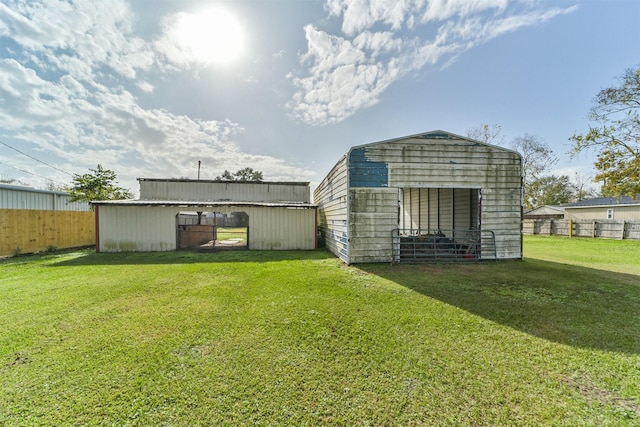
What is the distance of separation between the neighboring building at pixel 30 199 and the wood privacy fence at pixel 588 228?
98.3 feet

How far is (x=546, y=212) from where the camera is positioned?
88.7 ft

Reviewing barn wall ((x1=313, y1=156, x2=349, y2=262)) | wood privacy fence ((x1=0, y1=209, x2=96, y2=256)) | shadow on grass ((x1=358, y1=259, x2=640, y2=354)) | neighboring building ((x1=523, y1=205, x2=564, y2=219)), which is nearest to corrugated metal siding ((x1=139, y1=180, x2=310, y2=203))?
wood privacy fence ((x1=0, y1=209, x2=96, y2=256))

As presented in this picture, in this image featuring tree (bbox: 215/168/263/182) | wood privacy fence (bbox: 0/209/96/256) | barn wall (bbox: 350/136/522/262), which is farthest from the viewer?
tree (bbox: 215/168/263/182)

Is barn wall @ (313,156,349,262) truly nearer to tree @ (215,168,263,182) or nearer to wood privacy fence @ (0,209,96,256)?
wood privacy fence @ (0,209,96,256)

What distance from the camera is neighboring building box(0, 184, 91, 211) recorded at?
13805 mm

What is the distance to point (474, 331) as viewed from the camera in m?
3.25

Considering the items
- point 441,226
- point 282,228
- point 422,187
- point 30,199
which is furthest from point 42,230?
point 441,226

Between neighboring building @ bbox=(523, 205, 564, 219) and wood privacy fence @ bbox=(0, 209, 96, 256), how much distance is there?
37986mm

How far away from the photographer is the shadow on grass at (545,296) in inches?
128

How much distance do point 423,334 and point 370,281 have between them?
2537 millimetres

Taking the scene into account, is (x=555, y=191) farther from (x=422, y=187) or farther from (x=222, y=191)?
(x=222, y=191)

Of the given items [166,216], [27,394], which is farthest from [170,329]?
[166,216]

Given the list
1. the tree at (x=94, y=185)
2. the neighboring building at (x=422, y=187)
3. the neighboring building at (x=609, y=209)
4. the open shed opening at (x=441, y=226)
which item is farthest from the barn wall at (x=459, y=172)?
the neighboring building at (x=609, y=209)

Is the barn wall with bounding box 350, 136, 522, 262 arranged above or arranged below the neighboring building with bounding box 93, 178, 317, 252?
above
